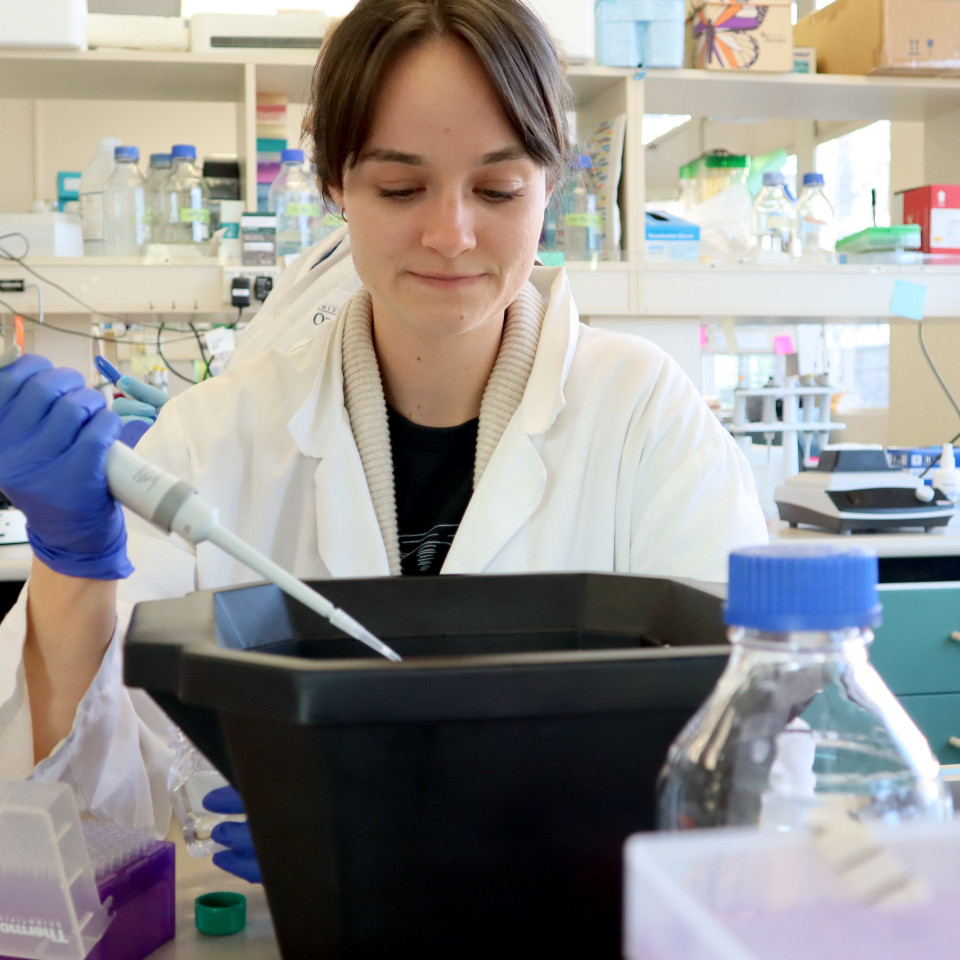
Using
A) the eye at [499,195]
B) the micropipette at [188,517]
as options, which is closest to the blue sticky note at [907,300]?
the eye at [499,195]

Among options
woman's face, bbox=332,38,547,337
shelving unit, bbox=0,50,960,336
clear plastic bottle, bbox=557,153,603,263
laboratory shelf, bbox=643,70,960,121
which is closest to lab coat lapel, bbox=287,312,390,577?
woman's face, bbox=332,38,547,337

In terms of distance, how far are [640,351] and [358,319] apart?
0.36m

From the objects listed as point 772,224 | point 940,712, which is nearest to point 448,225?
point 940,712

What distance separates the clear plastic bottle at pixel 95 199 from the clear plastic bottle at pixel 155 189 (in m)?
0.10

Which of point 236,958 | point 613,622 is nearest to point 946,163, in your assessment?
point 613,622

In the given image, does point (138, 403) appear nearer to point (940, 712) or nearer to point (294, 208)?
point (294, 208)

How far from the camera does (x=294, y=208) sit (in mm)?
2631

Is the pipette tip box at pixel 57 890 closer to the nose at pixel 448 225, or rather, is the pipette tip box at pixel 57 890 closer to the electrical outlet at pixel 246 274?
the nose at pixel 448 225

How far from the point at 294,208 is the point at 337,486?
1.51 m

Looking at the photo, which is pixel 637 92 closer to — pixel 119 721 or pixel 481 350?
pixel 481 350

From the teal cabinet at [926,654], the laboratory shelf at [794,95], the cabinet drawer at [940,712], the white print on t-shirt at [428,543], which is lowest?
the cabinet drawer at [940,712]

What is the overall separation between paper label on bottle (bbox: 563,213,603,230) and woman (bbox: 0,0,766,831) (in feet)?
4.31

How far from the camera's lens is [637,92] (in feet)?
9.00

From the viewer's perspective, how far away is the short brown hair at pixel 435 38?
116 cm
